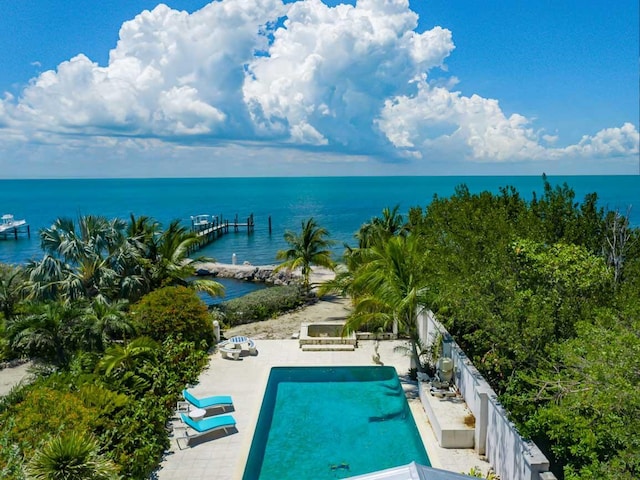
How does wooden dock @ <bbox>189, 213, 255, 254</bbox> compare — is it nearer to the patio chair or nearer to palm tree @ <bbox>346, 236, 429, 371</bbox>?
the patio chair

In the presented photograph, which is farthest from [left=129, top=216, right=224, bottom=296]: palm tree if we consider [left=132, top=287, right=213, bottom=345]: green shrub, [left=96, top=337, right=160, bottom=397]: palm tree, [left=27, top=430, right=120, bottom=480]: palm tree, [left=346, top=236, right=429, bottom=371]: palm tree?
[left=27, top=430, right=120, bottom=480]: palm tree

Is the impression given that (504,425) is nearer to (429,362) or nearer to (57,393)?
(429,362)

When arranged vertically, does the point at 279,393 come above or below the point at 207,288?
below

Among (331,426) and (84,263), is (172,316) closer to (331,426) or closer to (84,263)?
(84,263)

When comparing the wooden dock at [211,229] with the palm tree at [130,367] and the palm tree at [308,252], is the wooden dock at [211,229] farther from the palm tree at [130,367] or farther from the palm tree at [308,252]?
the palm tree at [130,367]

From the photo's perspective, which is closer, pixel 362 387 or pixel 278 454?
pixel 278 454

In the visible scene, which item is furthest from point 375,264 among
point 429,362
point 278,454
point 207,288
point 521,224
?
point 207,288

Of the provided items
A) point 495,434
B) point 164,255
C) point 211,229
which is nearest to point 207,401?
point 495,434
